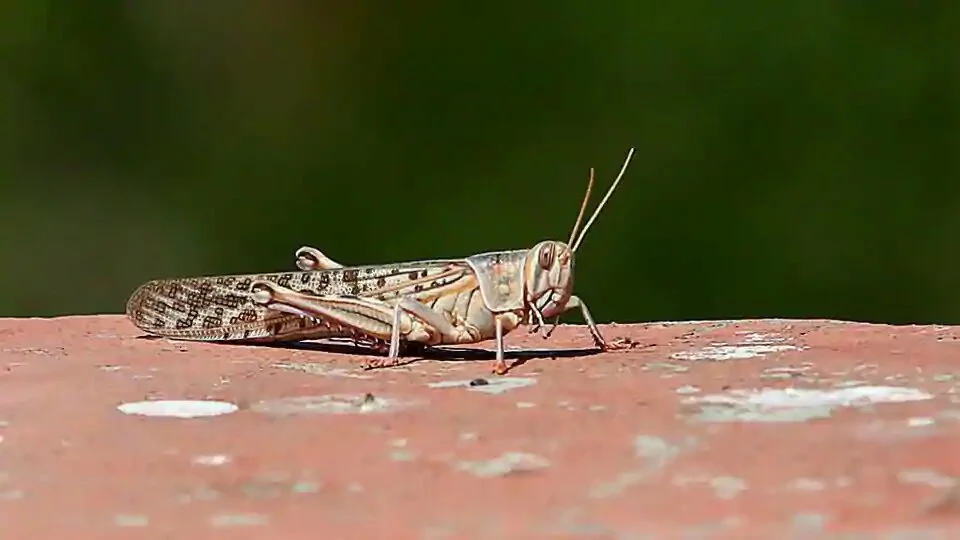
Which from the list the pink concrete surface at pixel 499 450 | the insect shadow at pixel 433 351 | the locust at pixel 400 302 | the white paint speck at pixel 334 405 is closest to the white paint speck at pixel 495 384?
the pink concrete surface at pixel 499 450

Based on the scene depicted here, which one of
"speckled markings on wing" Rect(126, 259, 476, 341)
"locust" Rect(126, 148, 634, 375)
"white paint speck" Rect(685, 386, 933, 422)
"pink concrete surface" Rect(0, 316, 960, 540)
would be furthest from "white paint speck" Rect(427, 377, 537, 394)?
"speckled markings on wing" Rect(126, 259, 476, 341)

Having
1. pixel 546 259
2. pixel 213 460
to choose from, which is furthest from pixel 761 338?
pixel 213 460

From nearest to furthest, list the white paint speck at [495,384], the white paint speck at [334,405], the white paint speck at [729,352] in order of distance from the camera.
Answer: the white paint speck at [334,405] < the white paint speck at [495,384] < the white paint speck at [729,352]

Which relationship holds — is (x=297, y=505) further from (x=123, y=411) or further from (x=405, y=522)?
(x=123, y=411)

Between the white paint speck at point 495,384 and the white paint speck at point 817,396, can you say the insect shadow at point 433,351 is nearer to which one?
the white paint speck at point 495,384

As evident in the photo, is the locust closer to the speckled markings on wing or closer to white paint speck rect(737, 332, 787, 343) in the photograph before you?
the speckled markings on wing
